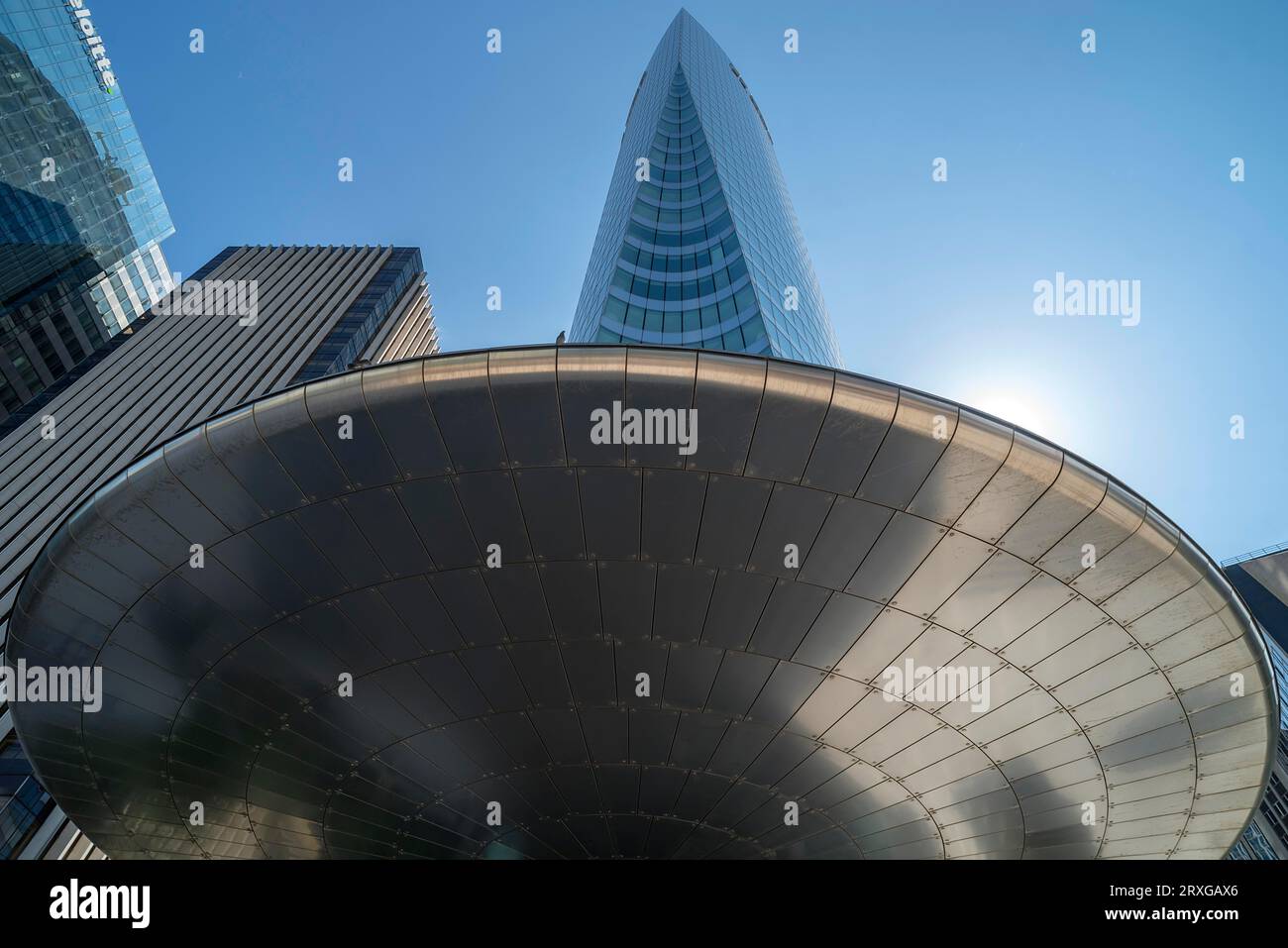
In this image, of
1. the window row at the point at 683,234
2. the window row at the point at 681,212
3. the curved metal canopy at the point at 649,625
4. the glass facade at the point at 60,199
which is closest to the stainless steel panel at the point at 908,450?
the curved metal canopy at the point at 649,625

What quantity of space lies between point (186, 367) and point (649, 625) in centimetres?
7580

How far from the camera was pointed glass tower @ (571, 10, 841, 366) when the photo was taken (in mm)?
31297

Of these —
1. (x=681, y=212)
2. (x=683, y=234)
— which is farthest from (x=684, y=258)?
(x=681, y=212)

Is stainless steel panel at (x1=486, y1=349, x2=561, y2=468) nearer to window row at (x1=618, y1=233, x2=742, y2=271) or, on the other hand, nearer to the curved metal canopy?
the curved metal canopy

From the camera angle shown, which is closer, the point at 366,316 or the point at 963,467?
the point at 963,467

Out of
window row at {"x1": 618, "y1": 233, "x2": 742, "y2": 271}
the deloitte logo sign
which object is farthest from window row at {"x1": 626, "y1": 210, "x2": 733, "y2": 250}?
the deloitte logo sign

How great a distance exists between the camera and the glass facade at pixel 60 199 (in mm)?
61594

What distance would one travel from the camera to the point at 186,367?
70.2m

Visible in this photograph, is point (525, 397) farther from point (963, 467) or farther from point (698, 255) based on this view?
point (698, 255)

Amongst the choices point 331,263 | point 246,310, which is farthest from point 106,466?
point 331,263

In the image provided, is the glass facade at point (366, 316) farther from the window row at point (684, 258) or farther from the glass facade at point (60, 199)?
the window row at point (684, 258)

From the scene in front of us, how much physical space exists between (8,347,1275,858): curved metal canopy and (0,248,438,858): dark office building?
1166 inches

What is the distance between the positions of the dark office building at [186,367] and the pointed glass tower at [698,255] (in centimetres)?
2045
